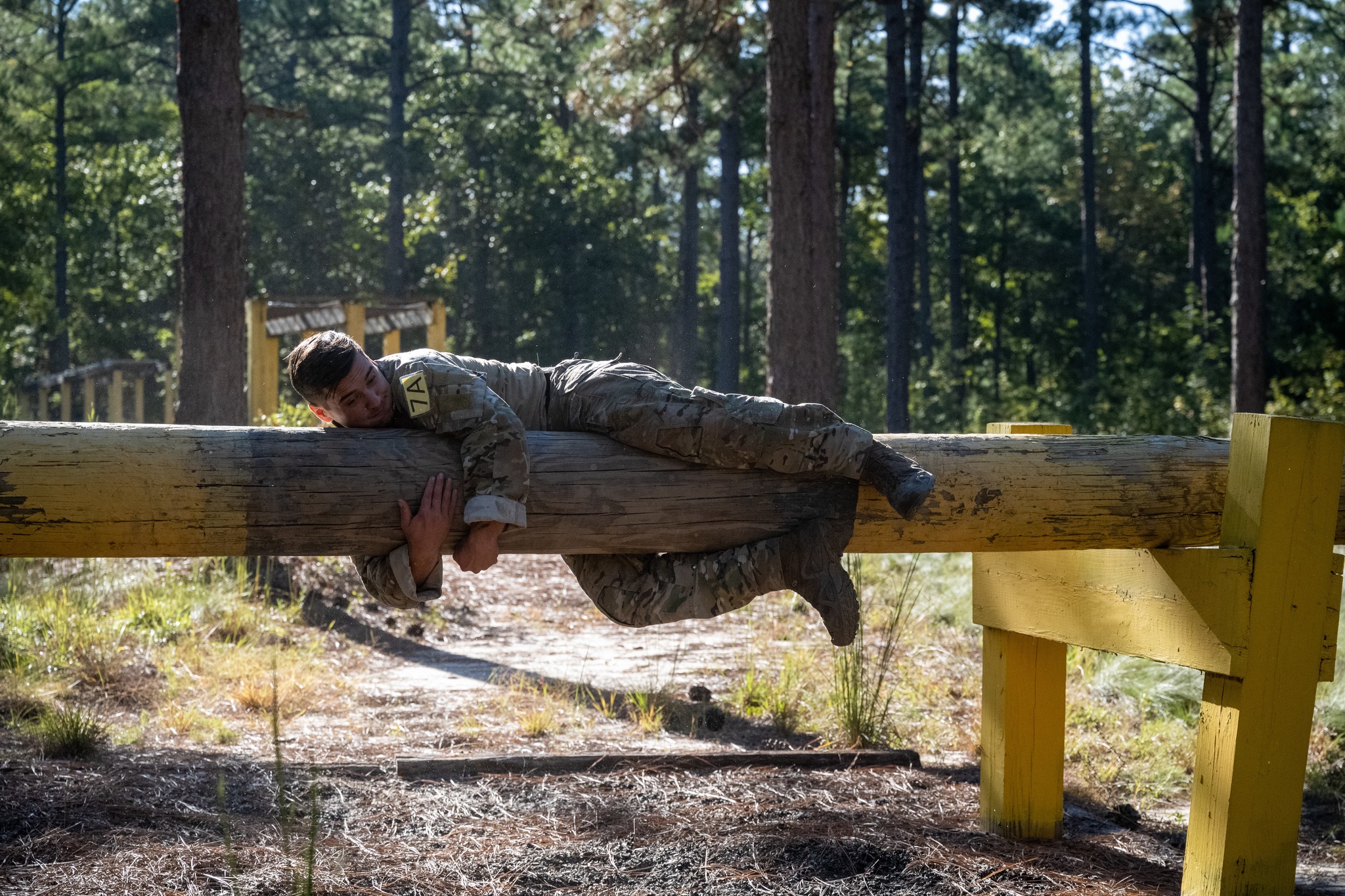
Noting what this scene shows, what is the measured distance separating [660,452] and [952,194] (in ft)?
95.2

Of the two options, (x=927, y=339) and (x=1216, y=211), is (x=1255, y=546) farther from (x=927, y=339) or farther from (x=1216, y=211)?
(x=1216, y=211)

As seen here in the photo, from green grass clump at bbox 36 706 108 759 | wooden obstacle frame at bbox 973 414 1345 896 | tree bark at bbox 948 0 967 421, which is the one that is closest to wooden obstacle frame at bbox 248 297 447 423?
green grass clump at bbox 36 706 108 759

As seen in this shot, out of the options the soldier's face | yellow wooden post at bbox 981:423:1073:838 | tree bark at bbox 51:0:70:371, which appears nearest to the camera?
the soldier's face

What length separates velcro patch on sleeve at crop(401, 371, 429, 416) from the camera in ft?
9.90

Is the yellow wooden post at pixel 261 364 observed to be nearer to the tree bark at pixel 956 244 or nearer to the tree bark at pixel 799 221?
the tree bark at pixel 799 221

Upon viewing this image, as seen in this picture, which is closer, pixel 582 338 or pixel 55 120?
pixel 55 120

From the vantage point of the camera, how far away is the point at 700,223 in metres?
49.0

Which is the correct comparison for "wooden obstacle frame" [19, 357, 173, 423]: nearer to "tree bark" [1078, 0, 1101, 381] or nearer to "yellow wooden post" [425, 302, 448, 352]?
"yellow wooden post" [425, 302, 448, 352]

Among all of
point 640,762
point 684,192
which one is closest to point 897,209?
point 684,192

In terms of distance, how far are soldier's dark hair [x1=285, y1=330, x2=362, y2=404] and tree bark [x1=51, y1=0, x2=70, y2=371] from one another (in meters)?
25.8

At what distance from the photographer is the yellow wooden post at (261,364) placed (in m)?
12.8

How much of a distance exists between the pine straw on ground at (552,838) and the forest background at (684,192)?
16.3m

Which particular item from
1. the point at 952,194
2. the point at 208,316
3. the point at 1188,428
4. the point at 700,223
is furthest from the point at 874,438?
the point at 700,223

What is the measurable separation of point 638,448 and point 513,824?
1676 millimetres
